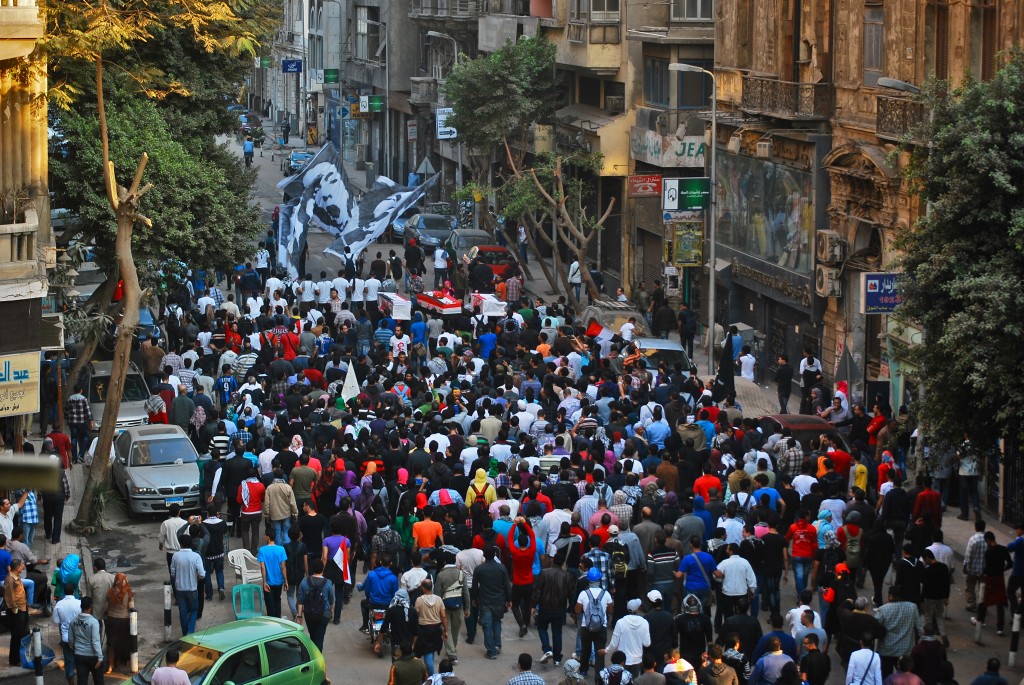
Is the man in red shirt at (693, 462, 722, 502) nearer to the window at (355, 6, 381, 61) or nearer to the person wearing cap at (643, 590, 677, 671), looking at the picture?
the person wearing cap at (643, 590, 677, 671)

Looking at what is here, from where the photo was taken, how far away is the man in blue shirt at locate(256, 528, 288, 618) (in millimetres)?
16312

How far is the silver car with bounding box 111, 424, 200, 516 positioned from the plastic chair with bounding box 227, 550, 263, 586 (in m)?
4.86

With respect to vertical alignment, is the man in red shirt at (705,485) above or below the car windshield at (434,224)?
below

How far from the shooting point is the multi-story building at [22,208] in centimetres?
1800

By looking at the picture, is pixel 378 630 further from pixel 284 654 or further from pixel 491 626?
pixel 284 654

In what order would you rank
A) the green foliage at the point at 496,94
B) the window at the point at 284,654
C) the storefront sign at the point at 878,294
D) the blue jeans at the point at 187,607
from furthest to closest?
the green foliage at the point at 496,94 → the storefront sign at the point at 878,294 → the blue jeans at the point at 187,607 → the window at the point at 284,654

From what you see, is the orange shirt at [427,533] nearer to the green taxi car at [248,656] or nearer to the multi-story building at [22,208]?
the green taxi car at [248,656]

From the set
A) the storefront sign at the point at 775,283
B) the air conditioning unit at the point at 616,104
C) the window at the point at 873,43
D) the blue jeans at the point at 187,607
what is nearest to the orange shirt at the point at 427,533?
the blue jeans at the point at 187,607

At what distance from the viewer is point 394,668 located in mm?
13281

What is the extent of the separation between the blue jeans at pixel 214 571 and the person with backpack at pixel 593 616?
4.76 metres

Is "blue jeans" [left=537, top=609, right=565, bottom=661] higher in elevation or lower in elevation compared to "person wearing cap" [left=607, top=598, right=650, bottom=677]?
lower

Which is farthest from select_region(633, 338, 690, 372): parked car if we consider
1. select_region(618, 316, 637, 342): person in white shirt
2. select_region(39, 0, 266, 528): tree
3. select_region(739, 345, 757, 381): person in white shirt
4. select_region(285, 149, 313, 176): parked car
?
select_region(285, 149, 313, 176): parked car

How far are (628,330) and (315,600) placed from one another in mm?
15221

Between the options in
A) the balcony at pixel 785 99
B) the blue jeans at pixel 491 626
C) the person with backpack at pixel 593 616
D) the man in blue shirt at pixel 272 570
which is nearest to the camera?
the person with backpack at pixel 593 616
